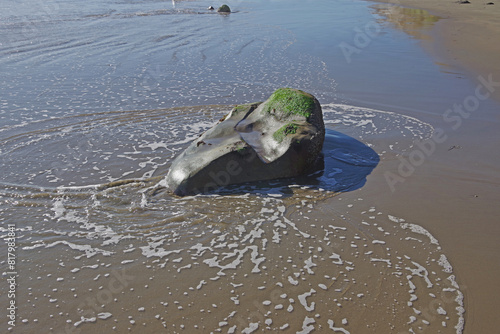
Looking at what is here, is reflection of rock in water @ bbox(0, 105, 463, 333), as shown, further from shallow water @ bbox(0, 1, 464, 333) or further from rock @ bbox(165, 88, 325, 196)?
rock @ bbox(165, 88, 325, 196)

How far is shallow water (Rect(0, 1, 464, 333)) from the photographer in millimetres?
4230

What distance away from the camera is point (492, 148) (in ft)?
25.0

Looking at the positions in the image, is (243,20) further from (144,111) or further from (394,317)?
(394,317)

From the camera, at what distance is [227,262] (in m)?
4.97

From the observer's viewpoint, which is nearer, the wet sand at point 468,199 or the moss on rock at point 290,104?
the wet sand at point 468,199

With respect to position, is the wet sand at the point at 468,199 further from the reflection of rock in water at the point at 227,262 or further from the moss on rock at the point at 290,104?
the moss on rock at the point at 290,104

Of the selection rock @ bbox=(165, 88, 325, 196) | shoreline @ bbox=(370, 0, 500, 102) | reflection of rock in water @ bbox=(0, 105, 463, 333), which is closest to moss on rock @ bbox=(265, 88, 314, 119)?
rock @ bbox=(165, 88, 325, 196)

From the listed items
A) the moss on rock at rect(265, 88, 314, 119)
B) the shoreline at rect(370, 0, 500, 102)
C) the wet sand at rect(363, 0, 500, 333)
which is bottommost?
the wet sand at rect(363, 0, 500, 333)

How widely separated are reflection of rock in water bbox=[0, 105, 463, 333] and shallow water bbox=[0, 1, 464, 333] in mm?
18

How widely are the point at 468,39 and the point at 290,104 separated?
12.9 meters

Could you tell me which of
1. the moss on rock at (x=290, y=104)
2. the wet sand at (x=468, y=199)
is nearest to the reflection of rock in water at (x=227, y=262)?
the wet sand at (x=468, y=199)

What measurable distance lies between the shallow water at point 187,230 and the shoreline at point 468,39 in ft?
16.0

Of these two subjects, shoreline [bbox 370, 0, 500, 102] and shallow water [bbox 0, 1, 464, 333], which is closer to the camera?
shallow water [bbox 0, 1, 464, 333]

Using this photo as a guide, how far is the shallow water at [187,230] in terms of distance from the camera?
4230mm
